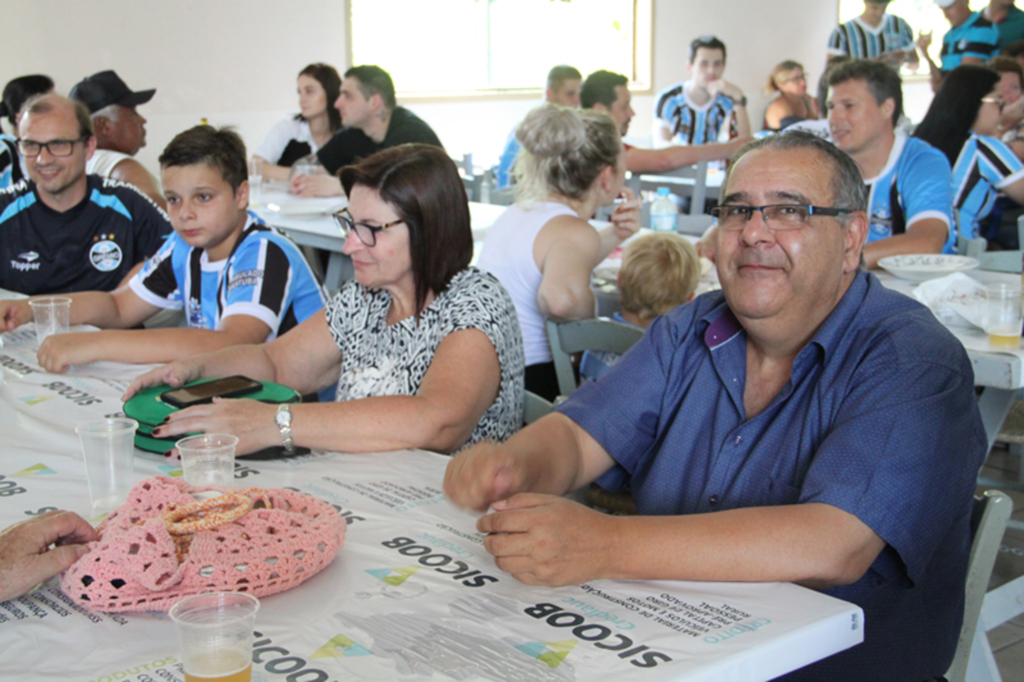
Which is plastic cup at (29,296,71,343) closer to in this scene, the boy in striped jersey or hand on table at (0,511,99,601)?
hand on table at (0,511,99,601)

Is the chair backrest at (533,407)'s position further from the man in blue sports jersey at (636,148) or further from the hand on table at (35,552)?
the man in blue sports jersey at (636,148)

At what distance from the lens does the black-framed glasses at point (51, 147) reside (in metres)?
3.25

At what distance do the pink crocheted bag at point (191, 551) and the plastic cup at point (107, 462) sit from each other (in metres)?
0.22

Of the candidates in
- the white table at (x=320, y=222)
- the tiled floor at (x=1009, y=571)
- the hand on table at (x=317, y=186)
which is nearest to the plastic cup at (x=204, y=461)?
the tiled floor at (x=1009, y=571)

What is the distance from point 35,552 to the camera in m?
1.13

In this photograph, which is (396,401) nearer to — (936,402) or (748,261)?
(748,261)

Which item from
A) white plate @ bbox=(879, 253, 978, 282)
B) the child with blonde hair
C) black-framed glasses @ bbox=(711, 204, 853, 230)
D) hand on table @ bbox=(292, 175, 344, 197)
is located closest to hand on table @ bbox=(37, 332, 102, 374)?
the child with blonde hair

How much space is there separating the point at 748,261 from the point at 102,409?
55.7 inches

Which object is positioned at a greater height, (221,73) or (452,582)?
(221,73)

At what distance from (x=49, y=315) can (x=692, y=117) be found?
6.18 meters

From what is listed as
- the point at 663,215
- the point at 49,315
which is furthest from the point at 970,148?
the point at 49,315

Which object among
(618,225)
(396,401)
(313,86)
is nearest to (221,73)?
(313,86)

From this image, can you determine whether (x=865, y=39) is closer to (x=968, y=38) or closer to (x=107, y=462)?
(x=968, y=38)

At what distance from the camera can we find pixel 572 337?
248 centimetres
